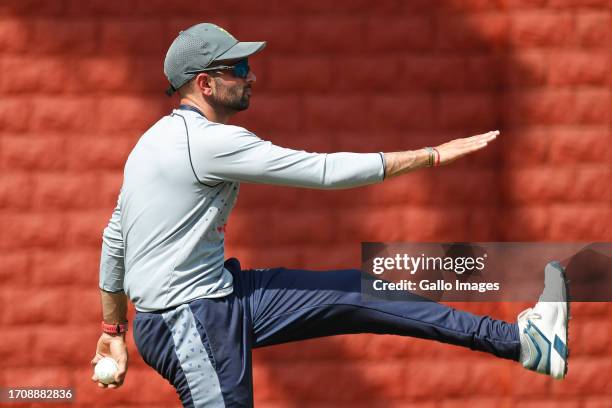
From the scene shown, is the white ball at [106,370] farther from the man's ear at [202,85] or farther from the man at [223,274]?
the man's ear at [202,85]

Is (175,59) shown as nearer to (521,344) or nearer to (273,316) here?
(273,316)

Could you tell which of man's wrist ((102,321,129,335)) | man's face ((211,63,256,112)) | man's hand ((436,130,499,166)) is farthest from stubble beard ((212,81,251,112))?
man's wrist ((102,321,129,335))

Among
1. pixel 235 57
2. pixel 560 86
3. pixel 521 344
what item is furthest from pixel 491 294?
pixel 235 57

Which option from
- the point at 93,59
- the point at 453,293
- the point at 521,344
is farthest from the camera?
the point at 93,59

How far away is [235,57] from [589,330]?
279cm

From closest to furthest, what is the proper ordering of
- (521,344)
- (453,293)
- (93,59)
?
(521,344) → (453,293) → (93,59)

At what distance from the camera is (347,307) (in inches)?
152

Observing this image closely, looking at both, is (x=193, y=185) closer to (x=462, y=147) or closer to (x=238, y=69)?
(x=238, y=69)

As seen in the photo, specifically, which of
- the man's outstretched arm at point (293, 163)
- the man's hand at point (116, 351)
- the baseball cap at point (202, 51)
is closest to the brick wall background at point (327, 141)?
the man's hand at point (116, 351)

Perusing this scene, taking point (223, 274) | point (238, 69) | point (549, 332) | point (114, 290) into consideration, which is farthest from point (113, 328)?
point (549, 332)

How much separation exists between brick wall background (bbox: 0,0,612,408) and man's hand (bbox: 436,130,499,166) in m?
2.09

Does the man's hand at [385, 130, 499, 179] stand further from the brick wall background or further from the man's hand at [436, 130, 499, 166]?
the brick wall background

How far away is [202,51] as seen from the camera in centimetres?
389

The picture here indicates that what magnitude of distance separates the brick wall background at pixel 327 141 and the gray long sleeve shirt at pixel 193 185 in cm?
192
